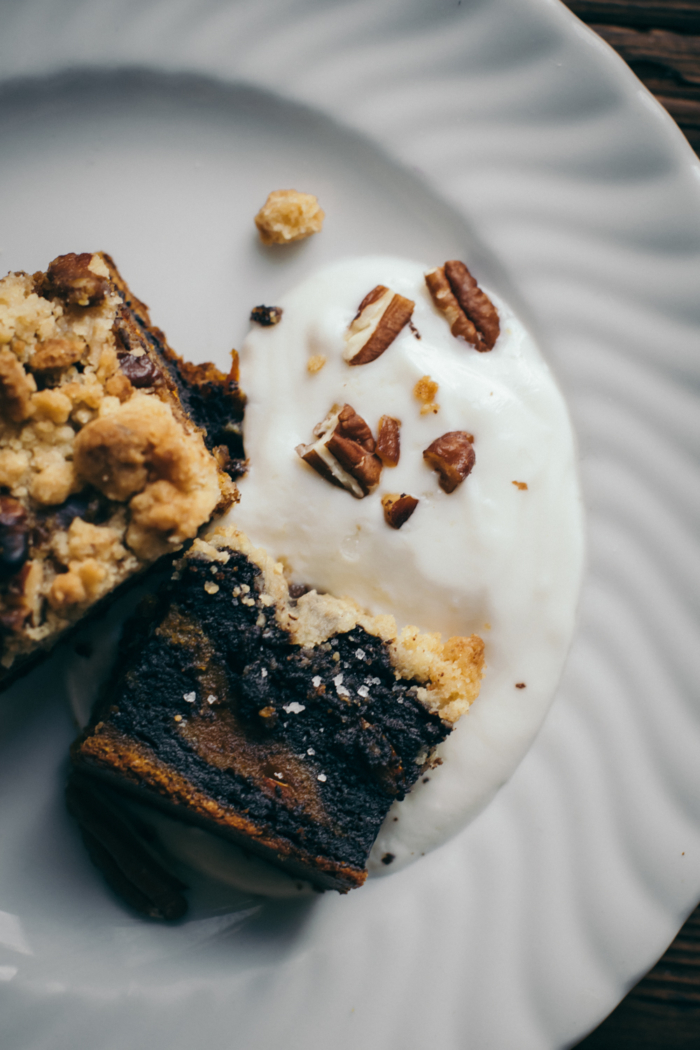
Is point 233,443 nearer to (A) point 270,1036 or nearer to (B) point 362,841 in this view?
(B) point 362,841

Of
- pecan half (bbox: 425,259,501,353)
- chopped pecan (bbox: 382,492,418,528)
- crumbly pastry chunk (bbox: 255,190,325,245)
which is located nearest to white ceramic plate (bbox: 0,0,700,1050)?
crumbly pastry chunk (bbox: 255,190,325,245)

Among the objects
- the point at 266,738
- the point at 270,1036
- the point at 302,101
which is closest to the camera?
the point at 266,738

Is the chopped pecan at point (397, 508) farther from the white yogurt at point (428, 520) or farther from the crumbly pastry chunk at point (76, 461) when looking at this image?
the crumbly pastry chunk at point (76, 461)

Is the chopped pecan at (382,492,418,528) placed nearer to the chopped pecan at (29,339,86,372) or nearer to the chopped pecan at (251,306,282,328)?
the chopped pecan at (251,306,282,328)

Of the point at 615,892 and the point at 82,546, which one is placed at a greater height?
the point at 82,546

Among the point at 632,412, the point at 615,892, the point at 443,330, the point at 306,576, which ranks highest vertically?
the point at 443,330

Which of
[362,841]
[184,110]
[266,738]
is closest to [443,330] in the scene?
[184,110]
